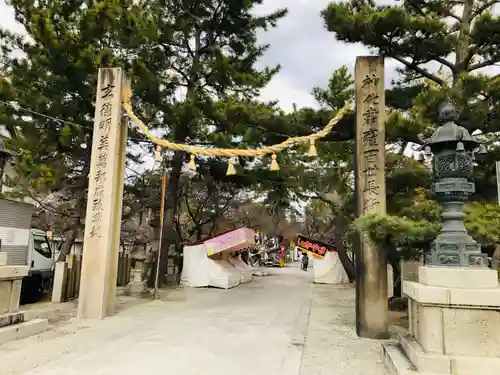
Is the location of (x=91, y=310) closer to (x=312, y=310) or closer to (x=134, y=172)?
(x=312, y=310)

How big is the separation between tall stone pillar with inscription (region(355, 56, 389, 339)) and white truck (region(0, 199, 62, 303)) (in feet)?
21.8

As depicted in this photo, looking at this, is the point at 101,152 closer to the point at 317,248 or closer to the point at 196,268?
the point at 196,268

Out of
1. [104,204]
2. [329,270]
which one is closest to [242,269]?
[329,270]

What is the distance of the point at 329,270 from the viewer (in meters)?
17.1

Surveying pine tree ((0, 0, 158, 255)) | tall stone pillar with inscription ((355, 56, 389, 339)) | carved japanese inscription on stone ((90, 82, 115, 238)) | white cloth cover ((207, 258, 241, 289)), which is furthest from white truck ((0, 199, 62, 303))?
tall stone pillar with inscription ((355, 56, 389, 339))

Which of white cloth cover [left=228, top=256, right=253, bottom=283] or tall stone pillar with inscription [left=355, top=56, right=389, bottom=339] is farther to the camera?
white cloth cover [left=228, top=256, right=253, bottom=283]

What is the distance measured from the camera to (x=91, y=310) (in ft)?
25.4

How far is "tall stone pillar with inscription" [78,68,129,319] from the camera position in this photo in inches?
308

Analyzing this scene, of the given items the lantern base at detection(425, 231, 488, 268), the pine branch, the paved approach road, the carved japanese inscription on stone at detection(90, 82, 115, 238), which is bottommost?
the paved approach road

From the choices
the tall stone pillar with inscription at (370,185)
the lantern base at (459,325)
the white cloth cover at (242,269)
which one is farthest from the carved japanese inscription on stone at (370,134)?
the white cloth cover at (242,269)

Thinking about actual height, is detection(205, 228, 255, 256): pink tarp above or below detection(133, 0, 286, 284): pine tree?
below

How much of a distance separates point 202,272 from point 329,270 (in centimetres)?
599

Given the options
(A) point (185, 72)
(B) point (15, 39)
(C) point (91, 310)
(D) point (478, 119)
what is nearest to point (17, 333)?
(C) point (91, 310)

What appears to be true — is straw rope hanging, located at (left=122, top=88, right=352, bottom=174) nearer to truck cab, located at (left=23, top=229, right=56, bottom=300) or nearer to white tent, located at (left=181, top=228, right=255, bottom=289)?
truck cab, located at (left=23, top=229, right=56, bottom=300)
